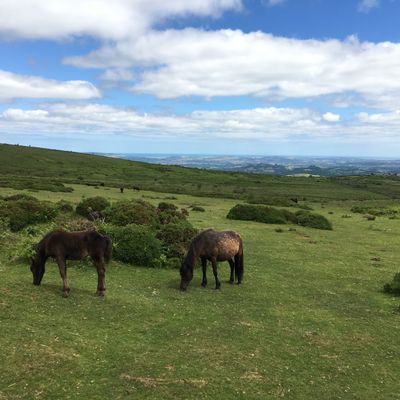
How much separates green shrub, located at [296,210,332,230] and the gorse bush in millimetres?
25253

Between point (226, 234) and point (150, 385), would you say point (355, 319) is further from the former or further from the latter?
point (150, 385)

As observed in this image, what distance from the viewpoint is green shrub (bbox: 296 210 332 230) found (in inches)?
1691

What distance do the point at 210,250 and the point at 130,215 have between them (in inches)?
479

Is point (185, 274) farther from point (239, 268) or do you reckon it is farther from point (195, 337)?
point (195, 337)

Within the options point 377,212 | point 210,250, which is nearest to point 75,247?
point 210,250

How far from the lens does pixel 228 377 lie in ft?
35.9

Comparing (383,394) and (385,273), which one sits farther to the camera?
(385,273)

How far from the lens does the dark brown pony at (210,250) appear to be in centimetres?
1841

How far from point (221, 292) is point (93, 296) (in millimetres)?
5670

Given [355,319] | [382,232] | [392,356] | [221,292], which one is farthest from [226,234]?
[382,232]

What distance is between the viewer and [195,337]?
13.4 m

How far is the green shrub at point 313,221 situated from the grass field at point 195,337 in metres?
19.9

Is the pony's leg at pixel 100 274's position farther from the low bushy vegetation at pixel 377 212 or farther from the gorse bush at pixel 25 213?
the low bushy vegetation at pixel 377 212

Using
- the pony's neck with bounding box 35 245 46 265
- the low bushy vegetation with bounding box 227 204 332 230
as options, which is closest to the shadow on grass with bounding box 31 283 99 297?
the pony's neck with bounding box 35 245 46 265
